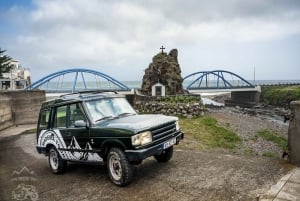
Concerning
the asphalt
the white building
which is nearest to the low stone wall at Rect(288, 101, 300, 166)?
the asphalt

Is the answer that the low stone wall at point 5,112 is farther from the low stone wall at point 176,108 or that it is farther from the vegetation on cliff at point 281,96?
the vegetation on cliff at point 281,96

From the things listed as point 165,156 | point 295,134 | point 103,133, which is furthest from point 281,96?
point 103,133

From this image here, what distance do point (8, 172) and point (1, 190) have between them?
2.02 m

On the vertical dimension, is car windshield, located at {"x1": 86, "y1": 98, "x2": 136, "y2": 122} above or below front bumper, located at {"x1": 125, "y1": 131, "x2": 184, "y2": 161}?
above

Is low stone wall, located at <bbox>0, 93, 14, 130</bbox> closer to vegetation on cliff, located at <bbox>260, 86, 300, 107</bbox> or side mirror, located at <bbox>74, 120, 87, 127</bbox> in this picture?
side mirror, located at <bbox>74, 120, 87, 127</bbox>

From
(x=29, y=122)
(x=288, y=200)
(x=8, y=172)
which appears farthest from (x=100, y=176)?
(x=29, y=122)

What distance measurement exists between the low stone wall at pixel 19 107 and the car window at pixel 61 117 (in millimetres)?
13731

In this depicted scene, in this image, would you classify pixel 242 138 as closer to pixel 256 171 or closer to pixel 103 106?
pixel 256 171

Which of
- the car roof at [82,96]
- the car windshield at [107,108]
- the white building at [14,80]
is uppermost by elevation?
the white building at [14,80]

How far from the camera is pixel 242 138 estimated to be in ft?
63.6

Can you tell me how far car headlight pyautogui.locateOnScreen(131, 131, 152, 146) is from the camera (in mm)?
6392

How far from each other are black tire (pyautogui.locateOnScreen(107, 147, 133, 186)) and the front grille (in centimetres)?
84

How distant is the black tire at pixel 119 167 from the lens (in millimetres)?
6602

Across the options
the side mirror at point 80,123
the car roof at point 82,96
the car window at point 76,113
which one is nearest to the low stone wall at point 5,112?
the car roof at point 82,96
